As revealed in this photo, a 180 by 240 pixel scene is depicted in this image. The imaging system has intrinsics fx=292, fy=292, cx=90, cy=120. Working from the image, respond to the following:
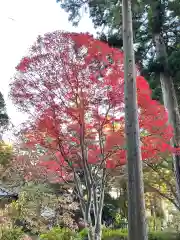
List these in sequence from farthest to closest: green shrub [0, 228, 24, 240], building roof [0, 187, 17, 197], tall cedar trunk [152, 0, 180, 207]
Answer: building roof [0, 187, 17, 197], tall cedar trunk [152, 0, 180, 207], green shrub [0, 228, 24, 240]

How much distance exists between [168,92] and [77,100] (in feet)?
13.9

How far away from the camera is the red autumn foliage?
210 inches

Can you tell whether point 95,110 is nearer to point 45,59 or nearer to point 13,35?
point 45,59

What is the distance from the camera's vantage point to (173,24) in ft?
31.4

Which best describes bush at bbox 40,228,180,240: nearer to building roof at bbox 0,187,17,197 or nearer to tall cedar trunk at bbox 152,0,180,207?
tall cedar trunk at bbox 152,0,180,207

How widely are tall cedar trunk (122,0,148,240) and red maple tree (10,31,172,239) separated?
637 mm

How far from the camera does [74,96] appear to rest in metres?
5.32

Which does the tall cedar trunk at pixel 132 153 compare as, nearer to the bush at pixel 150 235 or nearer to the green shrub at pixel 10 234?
the green shrub at pixel 10 234

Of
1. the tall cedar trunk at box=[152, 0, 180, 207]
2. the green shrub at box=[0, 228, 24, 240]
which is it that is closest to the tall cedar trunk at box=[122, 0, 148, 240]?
the tall cedar trunk at box=[152, 0, 180, 207]

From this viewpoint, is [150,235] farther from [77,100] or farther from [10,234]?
[77,100]

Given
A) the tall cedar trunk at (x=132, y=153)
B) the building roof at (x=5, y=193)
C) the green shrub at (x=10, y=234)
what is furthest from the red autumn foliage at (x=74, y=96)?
the building roof at (x=5, y=193)

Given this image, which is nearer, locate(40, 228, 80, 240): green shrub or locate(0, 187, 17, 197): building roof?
locate(40, 228, 80, 240): green shrub

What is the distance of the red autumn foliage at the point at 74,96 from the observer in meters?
5.33

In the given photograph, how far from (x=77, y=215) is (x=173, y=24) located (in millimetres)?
8802
